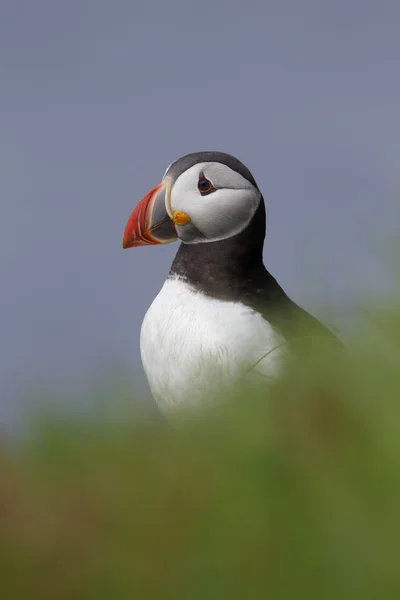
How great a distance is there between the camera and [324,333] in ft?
13.4

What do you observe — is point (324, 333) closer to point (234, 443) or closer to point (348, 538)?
point (234, 443)

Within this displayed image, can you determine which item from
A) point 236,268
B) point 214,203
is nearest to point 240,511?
point 236,268

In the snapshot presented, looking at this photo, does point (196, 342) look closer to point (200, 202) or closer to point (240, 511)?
point (200, 202)

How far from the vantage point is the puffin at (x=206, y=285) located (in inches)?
193

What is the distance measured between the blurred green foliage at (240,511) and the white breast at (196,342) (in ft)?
9.62

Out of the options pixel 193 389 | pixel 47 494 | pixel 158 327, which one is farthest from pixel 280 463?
pixel 158 327

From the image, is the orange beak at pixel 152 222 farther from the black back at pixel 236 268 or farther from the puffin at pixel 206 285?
the black back at pixel 236 268

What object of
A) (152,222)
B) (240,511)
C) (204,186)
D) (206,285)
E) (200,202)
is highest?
(204,186)

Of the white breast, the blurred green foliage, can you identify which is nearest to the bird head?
the white breast

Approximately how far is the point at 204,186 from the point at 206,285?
26.6 inches

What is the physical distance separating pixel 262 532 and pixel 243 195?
4.38 metres

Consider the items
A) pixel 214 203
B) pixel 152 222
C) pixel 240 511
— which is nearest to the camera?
pixel 240 511

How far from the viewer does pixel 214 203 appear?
5.50 m

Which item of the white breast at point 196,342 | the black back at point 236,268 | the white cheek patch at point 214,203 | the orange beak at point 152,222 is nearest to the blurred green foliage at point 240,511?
the white breast at point 196,342
